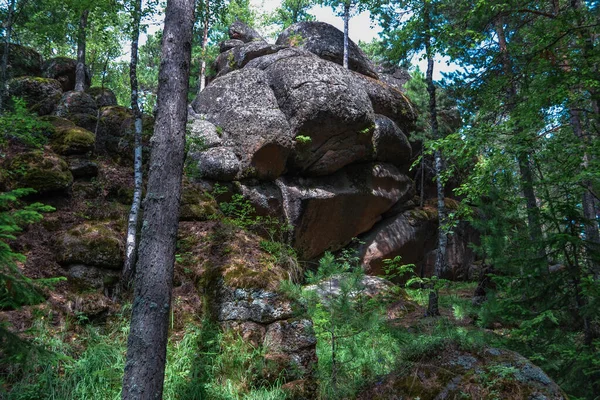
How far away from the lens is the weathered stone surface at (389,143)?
14.1 metres

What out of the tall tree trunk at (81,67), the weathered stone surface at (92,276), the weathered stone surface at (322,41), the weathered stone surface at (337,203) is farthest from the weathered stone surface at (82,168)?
the weathered stone surface at (322,41)

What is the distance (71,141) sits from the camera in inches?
309

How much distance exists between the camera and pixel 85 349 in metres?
4.66

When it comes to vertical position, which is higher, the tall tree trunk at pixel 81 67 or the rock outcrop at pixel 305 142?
the tall tree trunk at pixel 81 67

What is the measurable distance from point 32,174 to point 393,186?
1185 cm

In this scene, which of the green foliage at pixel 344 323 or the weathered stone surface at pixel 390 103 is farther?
the weathered stone surface at pixel 390 103

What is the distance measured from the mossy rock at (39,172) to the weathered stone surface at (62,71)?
29.4ft

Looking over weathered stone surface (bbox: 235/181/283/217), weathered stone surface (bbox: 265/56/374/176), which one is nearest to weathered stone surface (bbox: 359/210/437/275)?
weathered stone surface (bbox: 265/56/374/176)

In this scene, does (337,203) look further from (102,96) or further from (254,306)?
(102,96)

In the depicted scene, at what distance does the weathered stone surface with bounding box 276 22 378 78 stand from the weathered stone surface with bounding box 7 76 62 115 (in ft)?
30.9

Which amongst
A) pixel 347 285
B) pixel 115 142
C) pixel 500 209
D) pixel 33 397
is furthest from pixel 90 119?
pixel 500 209

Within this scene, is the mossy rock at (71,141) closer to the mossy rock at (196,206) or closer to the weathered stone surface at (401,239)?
the mossy rock at (196,206)

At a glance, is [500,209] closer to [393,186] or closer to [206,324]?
[206,324]

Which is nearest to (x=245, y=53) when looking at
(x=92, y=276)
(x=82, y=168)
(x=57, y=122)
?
(x=57, y=122)
